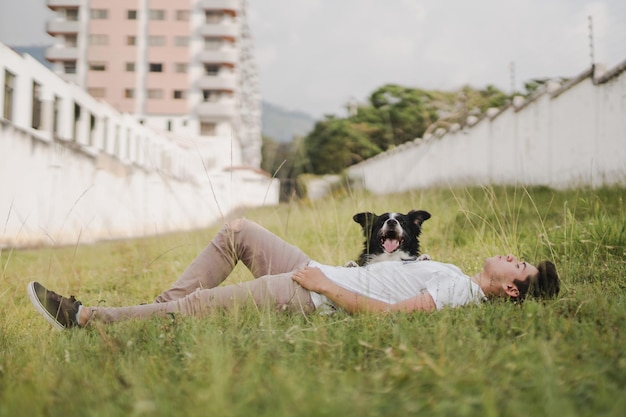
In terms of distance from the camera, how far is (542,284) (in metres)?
3.83

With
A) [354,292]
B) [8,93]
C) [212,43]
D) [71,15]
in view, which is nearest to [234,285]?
[354,292]

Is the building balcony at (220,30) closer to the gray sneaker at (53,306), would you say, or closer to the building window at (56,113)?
the building window at (56,113)

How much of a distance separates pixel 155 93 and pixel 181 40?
16.9 ft

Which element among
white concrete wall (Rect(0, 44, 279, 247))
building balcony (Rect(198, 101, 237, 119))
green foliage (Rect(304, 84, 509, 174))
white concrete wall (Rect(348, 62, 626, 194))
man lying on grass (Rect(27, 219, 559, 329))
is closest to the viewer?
man lying on grass (Rect(27, 219, 559, 329))

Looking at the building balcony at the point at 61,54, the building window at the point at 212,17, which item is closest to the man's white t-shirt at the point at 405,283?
the building balcony at the point at 61,54

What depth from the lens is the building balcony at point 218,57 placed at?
5372 cm

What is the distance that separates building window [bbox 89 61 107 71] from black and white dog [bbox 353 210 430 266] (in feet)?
167

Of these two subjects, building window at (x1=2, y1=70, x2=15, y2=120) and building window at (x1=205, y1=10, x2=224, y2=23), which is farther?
building window at (x1=205, y1=10, x2=224, y2=23)

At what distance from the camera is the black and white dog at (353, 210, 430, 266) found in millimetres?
4707

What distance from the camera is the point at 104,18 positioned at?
5188cm

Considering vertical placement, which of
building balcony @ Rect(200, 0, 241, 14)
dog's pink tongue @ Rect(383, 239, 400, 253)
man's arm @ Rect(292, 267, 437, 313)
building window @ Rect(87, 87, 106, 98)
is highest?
building balcony @ Rect(200, 0, 241, 14)

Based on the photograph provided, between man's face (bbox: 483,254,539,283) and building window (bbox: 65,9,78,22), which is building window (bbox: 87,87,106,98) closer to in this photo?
building window (bbox: 65,9,78,22)

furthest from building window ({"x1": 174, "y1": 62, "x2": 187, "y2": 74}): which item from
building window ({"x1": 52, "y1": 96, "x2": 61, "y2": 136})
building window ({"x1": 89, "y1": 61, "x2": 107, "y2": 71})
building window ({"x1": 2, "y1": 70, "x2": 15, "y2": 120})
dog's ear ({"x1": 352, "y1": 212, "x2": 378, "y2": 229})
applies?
dog's ear ({"x1": 352, "y1": 212, "x2": 378, "y2": 229})

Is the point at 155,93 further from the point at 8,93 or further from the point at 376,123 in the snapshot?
the point at 8,93
